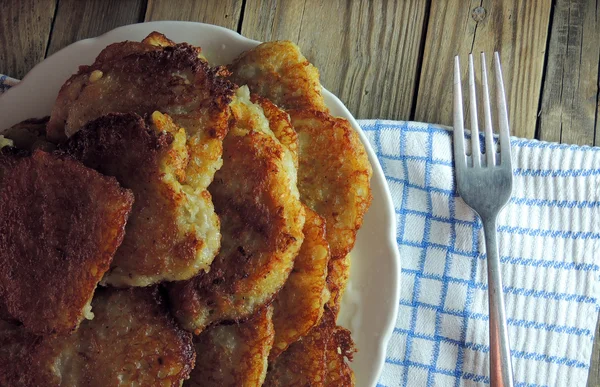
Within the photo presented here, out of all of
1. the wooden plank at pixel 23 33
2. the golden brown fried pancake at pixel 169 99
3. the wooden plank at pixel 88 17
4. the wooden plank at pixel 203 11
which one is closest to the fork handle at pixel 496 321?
the golden brown fried pancake at pixel 169 99

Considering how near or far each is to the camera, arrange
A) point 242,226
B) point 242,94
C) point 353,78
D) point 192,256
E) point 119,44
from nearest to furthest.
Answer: point 192,256
point 242,226
point 242,94
point 119,44
point 353,78

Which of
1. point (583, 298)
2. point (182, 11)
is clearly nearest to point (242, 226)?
point (182, 11)

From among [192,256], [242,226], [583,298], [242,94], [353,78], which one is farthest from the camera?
[353,78]

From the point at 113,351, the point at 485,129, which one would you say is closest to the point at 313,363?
the point at 113,351

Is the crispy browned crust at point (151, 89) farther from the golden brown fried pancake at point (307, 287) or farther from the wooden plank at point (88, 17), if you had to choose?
the wooden plank at point (88, 17)

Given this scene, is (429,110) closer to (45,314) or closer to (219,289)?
(219,289)

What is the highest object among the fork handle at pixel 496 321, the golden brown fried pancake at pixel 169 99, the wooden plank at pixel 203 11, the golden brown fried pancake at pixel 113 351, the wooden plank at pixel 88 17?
the wooden plank at pixel 203 11
